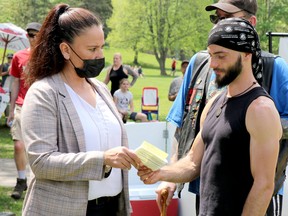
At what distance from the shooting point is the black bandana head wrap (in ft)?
8.58

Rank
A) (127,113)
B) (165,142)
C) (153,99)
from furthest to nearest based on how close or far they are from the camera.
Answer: (153,99) → (127,113) → (165,142)

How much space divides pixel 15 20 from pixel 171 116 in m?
57.9

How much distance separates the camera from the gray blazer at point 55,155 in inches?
104

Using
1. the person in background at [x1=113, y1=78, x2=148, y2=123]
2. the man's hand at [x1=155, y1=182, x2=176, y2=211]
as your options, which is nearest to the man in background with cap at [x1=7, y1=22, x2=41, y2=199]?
the man's hand at [x1=155, y1=182, x2=176, y2=211]

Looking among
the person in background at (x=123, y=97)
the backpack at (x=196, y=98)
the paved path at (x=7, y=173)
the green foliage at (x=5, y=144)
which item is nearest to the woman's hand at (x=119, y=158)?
the backpack at (x=196, y=98)

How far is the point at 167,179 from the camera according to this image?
9.79 feet

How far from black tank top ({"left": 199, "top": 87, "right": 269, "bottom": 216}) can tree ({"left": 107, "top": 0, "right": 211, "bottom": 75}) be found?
5513cm

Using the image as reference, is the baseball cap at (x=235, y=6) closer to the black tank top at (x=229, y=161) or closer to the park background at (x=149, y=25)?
the black tank top at (x=229, y=161)

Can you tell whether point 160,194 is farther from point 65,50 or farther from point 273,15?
point 273,15

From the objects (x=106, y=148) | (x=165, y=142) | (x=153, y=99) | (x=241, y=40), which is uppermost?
(x=241, y=40)

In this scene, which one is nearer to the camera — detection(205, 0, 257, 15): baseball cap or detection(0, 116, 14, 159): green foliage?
detection(205, 0, 257, 15): baseball cap

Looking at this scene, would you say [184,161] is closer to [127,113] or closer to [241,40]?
[241,40]

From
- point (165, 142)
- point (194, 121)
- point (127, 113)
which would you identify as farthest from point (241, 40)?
point (127, 113)

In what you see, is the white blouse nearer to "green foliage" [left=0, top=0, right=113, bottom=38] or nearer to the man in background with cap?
the man in background with cap
